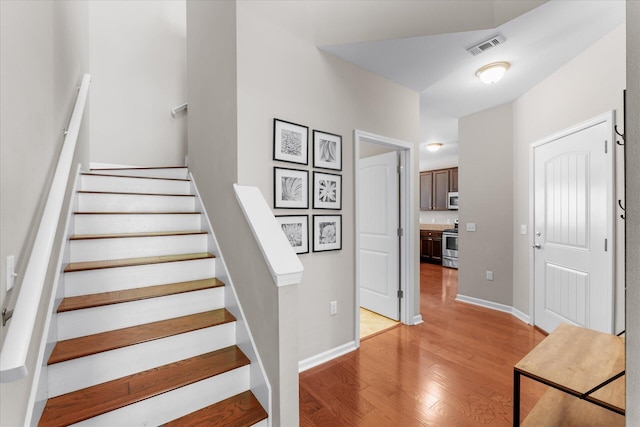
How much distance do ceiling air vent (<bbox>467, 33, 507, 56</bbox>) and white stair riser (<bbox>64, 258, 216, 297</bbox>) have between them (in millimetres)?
2749

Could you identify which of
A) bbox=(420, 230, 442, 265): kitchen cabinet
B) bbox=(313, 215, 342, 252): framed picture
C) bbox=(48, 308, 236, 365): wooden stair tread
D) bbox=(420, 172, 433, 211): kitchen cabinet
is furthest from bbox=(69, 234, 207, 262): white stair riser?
bbox=(420, 172, 433, 211): kitchen cabinet

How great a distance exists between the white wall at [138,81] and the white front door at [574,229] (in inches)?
180

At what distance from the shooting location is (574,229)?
8.72ft

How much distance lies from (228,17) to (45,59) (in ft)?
3.81

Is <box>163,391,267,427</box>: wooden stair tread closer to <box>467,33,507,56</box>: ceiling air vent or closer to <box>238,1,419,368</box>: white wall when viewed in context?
<box>238,1,419,368</box>: white wall

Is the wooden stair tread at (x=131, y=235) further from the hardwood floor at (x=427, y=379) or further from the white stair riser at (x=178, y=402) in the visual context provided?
the hardwood floor at (x=427, y=379)

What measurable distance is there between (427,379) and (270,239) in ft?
5.52

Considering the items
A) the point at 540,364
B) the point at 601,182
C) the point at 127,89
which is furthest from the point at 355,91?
the point at 127,89

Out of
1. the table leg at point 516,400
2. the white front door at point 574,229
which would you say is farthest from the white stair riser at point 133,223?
the white front door at point 574,229

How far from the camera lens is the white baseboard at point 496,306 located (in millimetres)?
3404

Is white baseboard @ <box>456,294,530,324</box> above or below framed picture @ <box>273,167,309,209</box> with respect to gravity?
below

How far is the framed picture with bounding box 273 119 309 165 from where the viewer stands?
7.31 feet

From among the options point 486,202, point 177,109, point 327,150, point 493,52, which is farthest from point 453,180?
point 177,109

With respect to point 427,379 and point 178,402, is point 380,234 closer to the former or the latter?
point 427,379
